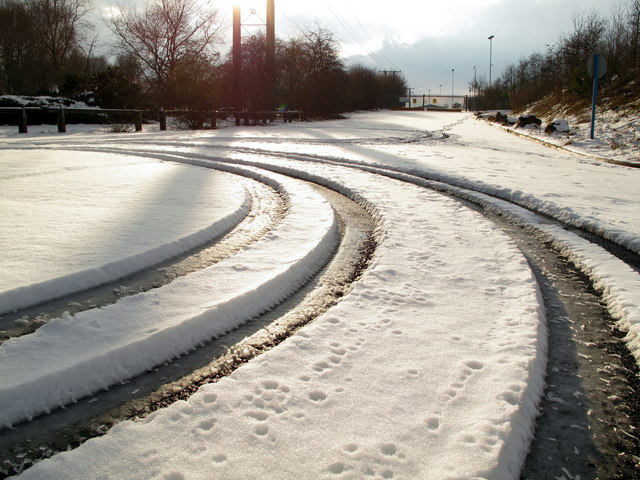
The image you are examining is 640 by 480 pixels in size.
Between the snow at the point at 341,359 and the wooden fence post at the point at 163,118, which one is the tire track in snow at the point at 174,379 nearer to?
the snow at the point at 341,359

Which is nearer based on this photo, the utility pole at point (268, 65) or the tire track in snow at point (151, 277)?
the tire track in snow at point (151, 277)

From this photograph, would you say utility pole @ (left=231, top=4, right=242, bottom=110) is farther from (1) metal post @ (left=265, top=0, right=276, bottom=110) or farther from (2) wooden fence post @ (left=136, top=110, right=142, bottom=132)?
(2) wooden fence post @ (left=136, top=110, right=142, bottom=132)

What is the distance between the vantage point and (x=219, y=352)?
2318 millimetres

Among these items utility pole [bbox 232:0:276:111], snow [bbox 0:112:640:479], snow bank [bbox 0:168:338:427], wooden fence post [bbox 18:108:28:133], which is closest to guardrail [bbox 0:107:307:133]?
wooden fence post [bbox 18:108:28:133]

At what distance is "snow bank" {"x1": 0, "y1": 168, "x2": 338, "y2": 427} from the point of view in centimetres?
194

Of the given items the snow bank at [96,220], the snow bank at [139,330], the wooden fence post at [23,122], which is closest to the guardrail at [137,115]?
the wooden fence post at [23,122]

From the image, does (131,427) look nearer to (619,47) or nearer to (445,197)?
(445,197)

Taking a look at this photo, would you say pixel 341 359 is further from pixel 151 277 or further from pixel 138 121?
pixel 138 121

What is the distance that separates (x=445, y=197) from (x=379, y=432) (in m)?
4.72

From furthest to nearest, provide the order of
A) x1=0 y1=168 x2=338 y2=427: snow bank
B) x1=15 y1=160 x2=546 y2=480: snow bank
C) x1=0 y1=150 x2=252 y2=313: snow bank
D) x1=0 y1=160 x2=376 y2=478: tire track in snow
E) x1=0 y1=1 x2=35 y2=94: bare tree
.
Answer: x1=0 y1=1 x2=35 y2=94: bare tree
x1=0 y1=150 x2=252 y2=313: snow bank
x1=0 y1=168 x2=338 y2=427: snow bank
x1=0 y1=160 x2=376 y2=478: tire track in snow
x1=15 y1=160 x2=546 y2=480: snow bank

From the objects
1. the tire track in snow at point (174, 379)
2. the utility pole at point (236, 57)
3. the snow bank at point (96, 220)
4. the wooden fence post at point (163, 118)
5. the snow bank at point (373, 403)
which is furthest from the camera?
the utility pole at point (236, 57)

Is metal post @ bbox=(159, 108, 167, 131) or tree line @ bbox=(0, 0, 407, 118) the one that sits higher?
tree line @ bbox=(0, 0, 407, 118)

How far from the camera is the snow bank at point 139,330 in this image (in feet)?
6.36

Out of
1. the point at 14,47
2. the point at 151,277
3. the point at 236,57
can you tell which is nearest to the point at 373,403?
the point at 151,277
